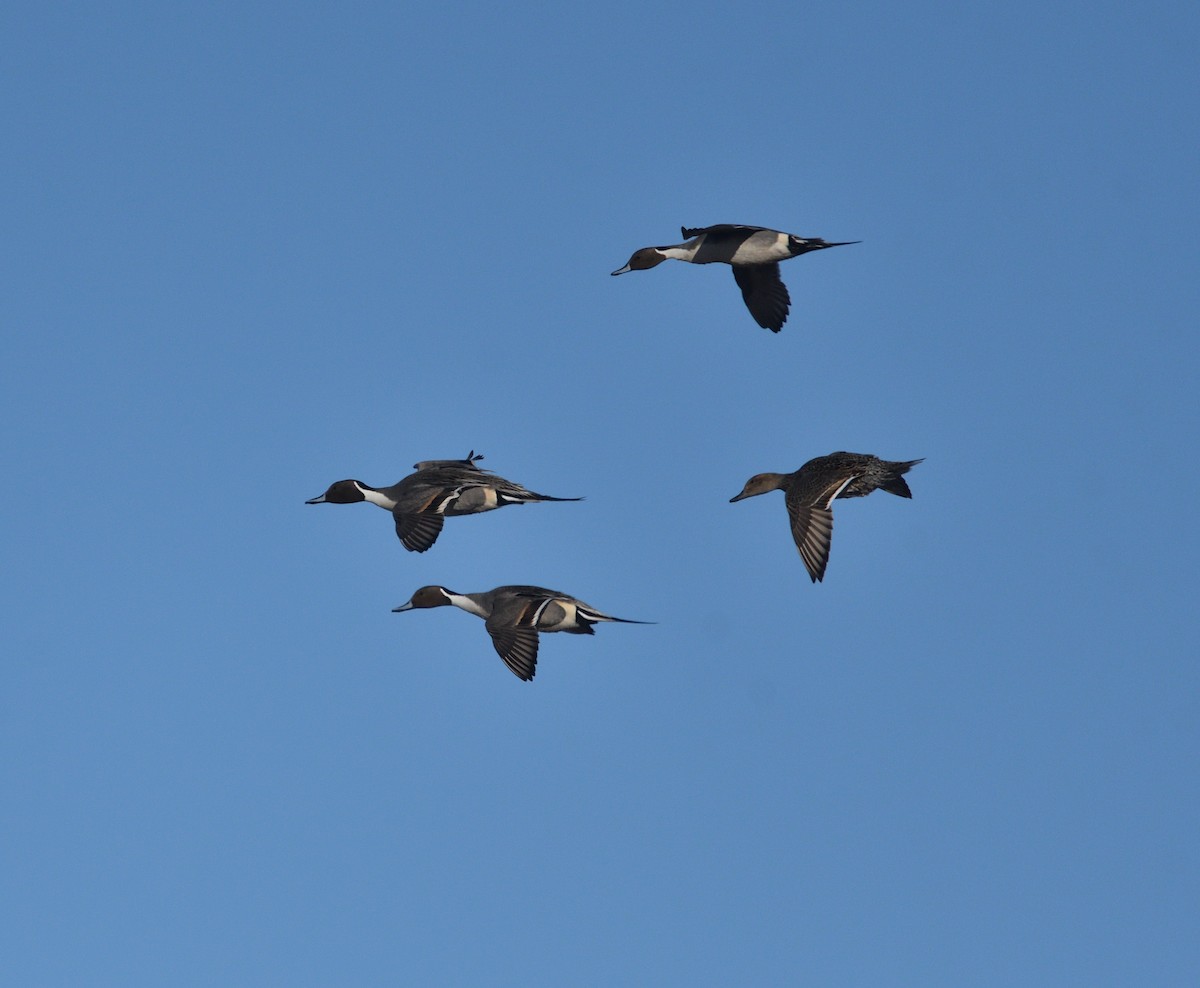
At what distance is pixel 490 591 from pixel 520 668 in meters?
2.81

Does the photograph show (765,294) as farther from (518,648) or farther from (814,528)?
(518,648)

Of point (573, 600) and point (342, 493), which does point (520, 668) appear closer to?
point (573, 600)

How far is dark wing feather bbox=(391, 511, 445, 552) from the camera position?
56.6 ft

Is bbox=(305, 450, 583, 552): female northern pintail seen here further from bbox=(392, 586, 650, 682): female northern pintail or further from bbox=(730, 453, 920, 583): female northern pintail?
bbox=(730, 453, 920, 583): female northern pintail

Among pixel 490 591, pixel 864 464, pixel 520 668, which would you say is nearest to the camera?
pixel 520 668

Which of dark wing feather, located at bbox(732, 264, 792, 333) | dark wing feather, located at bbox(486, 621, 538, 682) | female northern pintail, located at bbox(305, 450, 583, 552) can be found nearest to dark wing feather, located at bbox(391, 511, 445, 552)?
female northern pintail, located at bbox(305, 450, 583, 552)

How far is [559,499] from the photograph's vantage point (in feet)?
64.3

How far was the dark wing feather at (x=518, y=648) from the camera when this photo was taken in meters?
17.2

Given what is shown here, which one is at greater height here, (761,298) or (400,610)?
(761,298)

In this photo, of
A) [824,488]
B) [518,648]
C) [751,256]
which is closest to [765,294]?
[751,256]

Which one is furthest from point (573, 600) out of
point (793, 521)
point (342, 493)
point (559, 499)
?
point (342, 493)

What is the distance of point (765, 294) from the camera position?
20672mm

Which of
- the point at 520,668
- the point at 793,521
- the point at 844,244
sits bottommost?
the point at 520,668

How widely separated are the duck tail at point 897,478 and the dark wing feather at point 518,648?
424 cm
